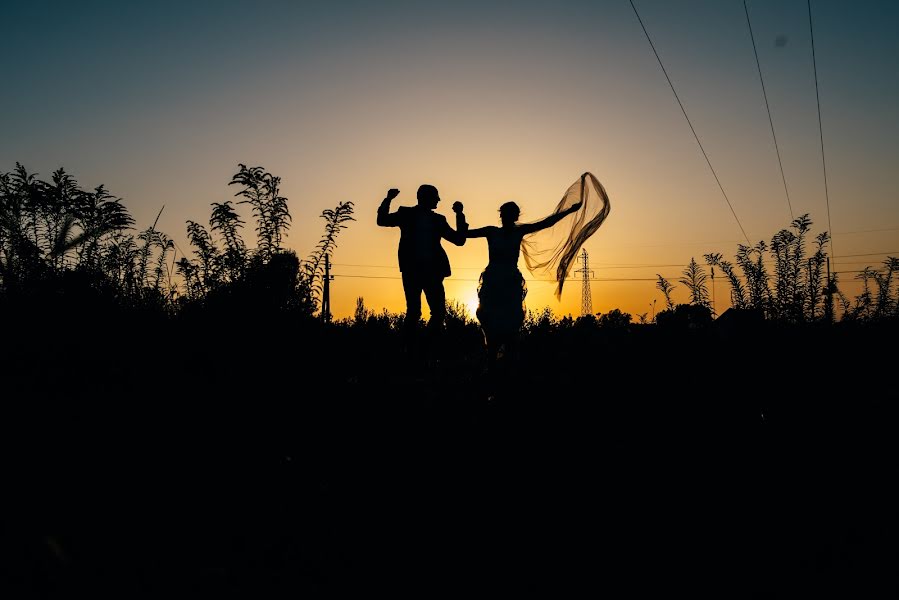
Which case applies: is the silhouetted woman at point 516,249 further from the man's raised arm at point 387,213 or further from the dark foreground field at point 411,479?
the dark foreground field at point 411,479

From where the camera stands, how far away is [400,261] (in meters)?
8.47

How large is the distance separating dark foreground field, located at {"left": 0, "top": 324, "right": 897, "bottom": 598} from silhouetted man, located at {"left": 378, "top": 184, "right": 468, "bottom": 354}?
8.61ft

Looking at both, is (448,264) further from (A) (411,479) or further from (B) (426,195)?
(A) (411,479)

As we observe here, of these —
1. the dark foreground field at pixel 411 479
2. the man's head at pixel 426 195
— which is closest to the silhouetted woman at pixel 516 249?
the man's head at pixel 426 195

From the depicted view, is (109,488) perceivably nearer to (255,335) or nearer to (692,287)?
(255,335)

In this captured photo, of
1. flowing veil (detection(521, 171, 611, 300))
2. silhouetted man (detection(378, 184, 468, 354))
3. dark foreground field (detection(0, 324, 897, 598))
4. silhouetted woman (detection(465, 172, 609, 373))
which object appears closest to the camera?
dark foreground field (detection(0, 324, 897, 598))

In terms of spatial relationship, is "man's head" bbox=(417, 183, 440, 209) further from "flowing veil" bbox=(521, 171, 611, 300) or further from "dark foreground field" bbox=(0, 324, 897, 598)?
"dark foreground field" bbox=(0, 324, 897, 598)

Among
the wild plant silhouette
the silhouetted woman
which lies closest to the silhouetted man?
the silhouetted woman

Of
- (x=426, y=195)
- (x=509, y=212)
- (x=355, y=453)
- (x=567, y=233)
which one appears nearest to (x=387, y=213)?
(x=426, y=195)

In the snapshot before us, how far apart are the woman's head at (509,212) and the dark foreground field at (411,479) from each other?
2949 millimetres

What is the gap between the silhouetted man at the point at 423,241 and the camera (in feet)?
27.3

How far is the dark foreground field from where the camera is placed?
2.26m

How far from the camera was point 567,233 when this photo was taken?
376 inches

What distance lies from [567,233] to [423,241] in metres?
2.37
